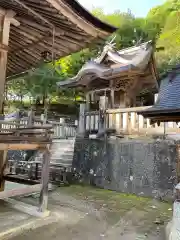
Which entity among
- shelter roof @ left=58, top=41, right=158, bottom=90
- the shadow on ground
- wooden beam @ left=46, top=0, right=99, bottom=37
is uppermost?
shelter roof @ left=58, top=41, right=158, bottom=90

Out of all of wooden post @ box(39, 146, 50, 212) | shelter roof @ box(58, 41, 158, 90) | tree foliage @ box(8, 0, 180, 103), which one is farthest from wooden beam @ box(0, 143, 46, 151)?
tree foliage @ box(8, 0, 180, 103)

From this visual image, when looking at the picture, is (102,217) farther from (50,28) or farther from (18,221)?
(50,28)

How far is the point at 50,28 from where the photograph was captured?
5.03 m

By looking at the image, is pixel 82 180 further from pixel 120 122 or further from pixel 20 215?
pixel 20 215

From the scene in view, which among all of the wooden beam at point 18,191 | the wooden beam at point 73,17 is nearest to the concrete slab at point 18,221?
the wooden beam at point 18,191

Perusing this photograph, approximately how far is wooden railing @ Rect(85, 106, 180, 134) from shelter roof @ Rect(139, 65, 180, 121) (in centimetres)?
308

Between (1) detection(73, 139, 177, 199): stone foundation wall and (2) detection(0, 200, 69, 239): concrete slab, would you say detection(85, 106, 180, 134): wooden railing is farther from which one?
(2) detection(0, 200, 69, 239): concrete slab

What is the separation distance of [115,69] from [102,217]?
6.86 meters

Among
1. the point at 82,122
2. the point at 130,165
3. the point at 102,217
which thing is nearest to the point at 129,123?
the point at 130,165

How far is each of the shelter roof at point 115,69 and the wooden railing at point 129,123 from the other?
2.13 metres

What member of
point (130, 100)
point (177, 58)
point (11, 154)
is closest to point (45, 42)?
point (130, 100)

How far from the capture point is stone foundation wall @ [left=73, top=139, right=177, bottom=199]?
8.20m

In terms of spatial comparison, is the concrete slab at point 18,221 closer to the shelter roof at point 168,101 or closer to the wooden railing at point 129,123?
the shelter roof at point 168,101

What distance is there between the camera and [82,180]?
1058 centimetres
